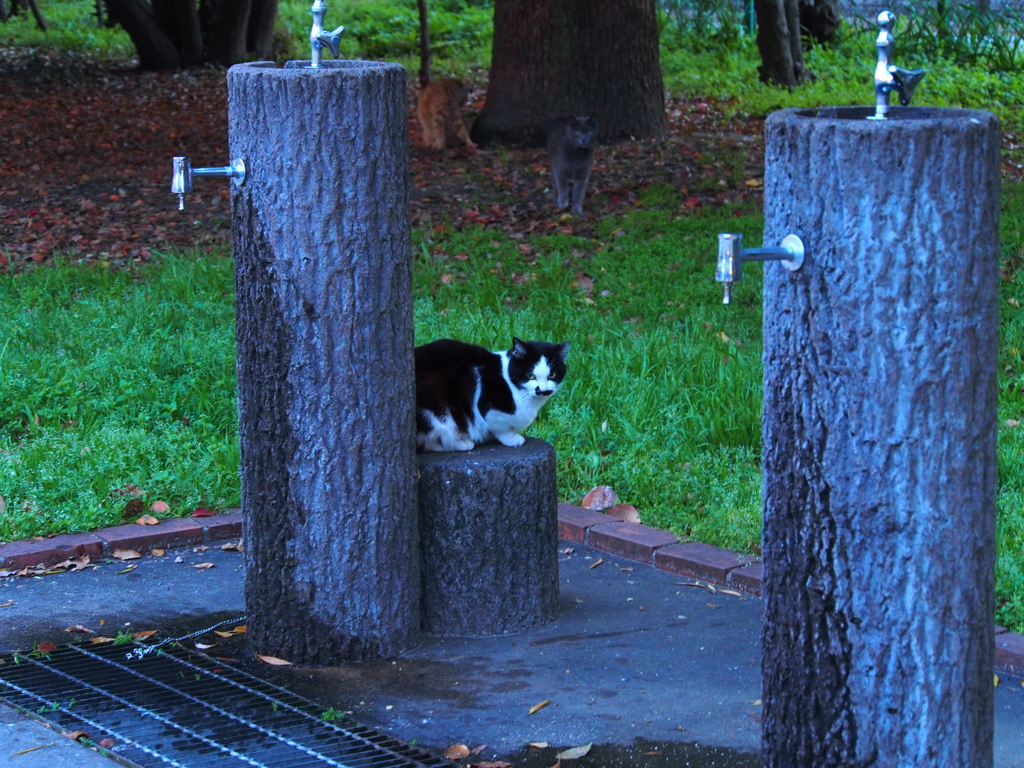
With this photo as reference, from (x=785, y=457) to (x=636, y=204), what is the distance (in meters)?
7.49

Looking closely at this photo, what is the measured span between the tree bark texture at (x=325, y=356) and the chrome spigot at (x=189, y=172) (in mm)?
39

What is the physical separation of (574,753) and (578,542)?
156 centimetres

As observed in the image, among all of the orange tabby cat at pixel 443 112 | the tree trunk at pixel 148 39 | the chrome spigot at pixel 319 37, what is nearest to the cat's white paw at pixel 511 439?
the chrome spigot at pixel 319 37

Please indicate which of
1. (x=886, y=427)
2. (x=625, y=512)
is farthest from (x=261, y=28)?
(x=886, y=427)

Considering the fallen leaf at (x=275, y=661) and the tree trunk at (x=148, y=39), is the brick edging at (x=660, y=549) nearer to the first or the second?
the fallen leaf at (x=275, y=661)

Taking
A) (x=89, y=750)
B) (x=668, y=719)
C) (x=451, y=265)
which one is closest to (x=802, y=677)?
(x=668, y=719)

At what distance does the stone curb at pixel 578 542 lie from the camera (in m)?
4.20

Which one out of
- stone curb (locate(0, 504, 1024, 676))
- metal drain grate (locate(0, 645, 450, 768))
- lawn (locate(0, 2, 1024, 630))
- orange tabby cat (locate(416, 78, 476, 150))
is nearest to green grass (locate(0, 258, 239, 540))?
lawn (locate(0, 2, 1024, 630))

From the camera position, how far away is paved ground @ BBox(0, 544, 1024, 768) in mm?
3180

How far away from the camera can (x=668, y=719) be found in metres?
3.27

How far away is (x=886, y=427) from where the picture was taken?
223 centimetres

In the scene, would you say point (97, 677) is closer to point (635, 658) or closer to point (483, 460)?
point (483, 460)

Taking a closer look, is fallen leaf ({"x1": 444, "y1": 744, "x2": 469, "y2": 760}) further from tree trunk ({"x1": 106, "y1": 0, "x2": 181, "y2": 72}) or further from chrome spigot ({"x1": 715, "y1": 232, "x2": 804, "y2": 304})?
tree trunk ({"x1": 106, "y1": 0, "x2": 181, "y2": 72})

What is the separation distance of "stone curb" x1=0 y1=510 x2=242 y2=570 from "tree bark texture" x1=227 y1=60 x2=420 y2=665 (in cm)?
101
